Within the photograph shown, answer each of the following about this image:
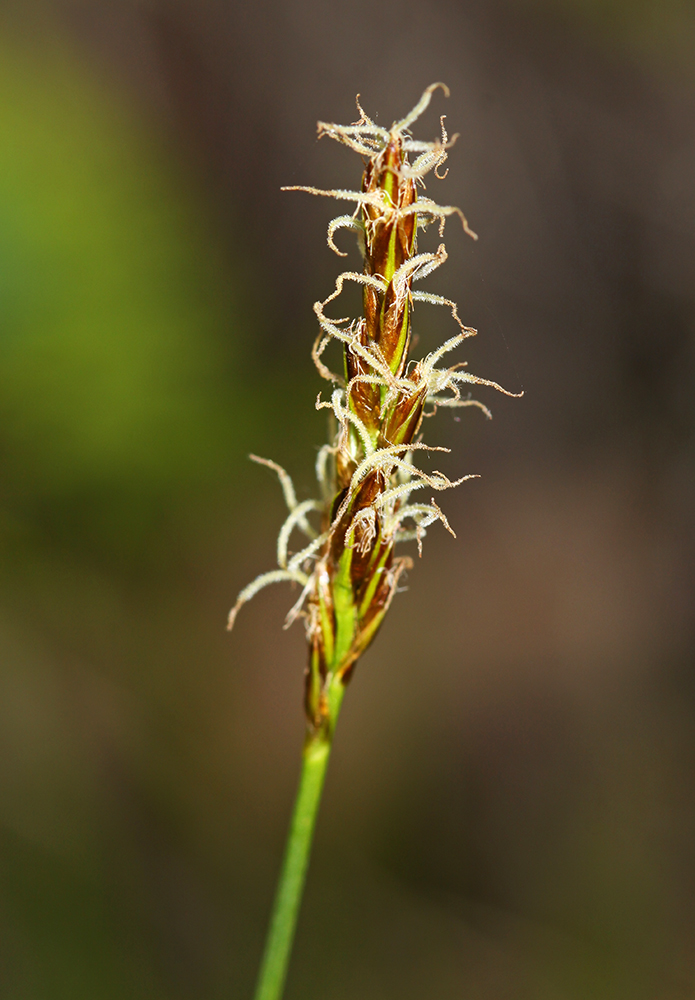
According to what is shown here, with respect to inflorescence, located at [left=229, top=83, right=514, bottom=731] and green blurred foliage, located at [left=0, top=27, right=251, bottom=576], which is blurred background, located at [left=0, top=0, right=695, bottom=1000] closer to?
green blurred foliage, located at [left=0, top=27, right=251, bottom=576]

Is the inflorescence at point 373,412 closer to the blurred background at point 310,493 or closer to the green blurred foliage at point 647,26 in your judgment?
the blurred background at point 310,493

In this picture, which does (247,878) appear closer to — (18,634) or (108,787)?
(108,787)

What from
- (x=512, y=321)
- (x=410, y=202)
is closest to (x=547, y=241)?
(x=512, y=321)

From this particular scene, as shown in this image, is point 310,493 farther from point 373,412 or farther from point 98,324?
point 373,412

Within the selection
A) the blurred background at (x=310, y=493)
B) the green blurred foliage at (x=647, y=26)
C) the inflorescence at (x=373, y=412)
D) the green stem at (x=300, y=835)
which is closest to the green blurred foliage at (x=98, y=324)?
the blurred background at (x=310, y=493)

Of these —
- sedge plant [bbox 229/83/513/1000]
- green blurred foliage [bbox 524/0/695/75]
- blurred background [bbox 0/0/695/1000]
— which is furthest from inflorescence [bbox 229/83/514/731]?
green blurred foliage [bbox 524/0/695/75]

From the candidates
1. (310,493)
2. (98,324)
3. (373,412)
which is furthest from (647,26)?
(373,412)
